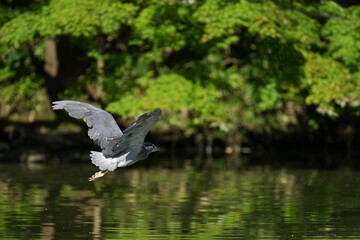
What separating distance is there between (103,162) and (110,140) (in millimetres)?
364

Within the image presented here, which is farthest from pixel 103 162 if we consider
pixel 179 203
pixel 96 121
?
pixel 179 203

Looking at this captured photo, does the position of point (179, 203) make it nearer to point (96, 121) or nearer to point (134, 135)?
point (96, 121)

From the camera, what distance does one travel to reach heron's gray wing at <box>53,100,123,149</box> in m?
11.6

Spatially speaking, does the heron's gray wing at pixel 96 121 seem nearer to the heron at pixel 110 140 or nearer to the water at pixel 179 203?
the heron at pixel 110 140

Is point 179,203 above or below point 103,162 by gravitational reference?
below

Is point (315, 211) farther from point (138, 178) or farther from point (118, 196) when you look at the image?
point (138, 178)

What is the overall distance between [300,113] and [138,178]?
22.3 feet

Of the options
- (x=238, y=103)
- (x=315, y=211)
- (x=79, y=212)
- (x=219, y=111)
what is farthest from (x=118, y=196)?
(x=238, y=103)

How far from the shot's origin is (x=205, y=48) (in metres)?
19.7

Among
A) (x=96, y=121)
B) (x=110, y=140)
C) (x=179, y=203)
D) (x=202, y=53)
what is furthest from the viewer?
→ (x=202, y=53)

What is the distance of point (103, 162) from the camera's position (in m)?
11.2

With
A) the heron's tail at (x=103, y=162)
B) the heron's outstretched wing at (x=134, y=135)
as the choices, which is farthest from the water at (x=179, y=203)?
the heron's outstretched wing at (x=134, y=135)

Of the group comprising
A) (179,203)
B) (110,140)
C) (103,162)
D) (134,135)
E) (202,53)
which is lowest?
(179,203)

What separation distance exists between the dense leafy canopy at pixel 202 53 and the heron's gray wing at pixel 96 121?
6.74 m
